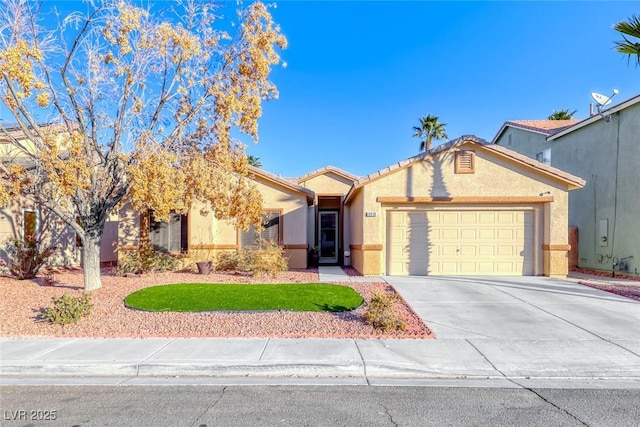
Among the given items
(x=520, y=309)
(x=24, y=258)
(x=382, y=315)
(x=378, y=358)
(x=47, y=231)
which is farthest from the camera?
(x=47, y=231)

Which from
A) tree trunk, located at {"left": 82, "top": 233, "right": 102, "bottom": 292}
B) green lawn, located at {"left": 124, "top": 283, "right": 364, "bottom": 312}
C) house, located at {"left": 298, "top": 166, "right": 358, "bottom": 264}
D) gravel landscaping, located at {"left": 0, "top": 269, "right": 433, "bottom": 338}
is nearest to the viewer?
gravel landscaping, located at {"left": 0, "top": 269, "right": 433, "bottom": 338}

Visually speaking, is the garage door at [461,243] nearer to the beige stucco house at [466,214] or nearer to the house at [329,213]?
the beige stucco house at [466,214]

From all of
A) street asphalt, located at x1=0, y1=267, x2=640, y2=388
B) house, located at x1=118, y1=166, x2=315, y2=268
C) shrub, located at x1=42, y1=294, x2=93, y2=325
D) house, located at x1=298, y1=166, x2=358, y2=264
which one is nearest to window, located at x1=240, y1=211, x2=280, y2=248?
house, located at x1=118, y1=166, x2=315, y2=268

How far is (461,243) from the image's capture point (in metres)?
12.6

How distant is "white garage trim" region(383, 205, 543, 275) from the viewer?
41.1ft

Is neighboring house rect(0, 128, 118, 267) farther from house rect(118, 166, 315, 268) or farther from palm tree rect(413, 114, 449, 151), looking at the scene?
palm tree rect(413, 114, 449, 151)

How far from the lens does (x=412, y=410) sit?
4145 millimetres

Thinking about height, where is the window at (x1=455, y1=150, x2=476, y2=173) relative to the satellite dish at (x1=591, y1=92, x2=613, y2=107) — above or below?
below

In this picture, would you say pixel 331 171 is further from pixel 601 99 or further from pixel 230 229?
pixel 601 99

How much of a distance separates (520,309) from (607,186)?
9.85 m

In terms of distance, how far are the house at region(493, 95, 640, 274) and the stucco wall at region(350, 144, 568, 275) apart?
3.41 metres

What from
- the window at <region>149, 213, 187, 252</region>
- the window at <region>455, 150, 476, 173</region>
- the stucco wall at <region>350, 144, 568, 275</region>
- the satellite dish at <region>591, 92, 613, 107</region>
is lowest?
the window at <region>149, 213, 187, 252</region>

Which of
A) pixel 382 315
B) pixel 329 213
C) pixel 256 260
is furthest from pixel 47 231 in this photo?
pixel 382 315

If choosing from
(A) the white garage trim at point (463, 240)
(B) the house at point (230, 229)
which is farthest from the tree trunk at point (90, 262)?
(A) the white garage trim at point (463, 240)
